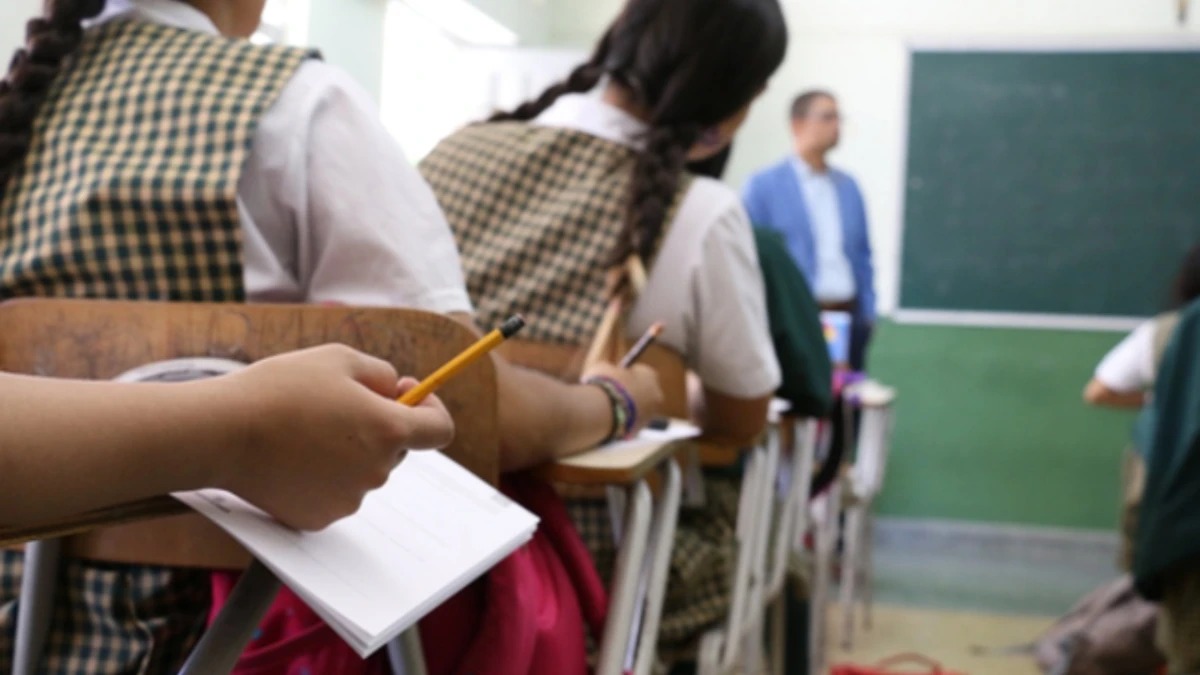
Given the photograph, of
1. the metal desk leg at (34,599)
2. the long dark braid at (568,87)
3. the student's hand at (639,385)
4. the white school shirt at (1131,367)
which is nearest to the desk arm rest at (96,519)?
the metal desk leg at (34,599)

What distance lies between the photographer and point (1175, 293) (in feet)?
10.7

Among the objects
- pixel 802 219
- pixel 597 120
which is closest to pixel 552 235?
pixel 597 120

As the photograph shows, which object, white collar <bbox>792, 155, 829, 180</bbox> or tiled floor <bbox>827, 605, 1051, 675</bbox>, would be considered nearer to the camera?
tiled floor <bbox>827, 605, 1051, 675</bbox>

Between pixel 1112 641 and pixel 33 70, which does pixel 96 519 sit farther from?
pixel 1112 641

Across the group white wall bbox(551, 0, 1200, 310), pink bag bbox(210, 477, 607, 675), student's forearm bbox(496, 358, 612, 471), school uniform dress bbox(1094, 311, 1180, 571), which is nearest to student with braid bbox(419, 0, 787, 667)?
student's forearm bbox(496, 358, 612, 471)

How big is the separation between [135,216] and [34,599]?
268 millimetres

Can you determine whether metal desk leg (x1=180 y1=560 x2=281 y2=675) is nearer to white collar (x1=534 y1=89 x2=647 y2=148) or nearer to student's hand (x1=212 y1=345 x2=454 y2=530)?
student's hand (x1=212 y1=345 x2=454 y2=530)

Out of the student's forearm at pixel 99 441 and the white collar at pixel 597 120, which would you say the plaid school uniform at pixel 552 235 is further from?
the student's forearm at pixel 99 441

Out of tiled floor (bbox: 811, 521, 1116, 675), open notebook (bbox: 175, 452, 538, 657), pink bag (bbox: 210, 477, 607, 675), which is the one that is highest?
open notebook (bbox: 175, 452, 538, 657)

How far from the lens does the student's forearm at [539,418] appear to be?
Result: 1008 mm

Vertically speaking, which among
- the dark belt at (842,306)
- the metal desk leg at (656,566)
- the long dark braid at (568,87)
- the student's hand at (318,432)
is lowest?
the dark belt at (842,306)

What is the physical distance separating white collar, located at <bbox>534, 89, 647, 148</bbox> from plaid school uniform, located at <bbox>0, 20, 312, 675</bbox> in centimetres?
81

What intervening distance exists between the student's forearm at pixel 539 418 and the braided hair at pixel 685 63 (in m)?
0.67

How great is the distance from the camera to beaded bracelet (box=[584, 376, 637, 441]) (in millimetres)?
1265
